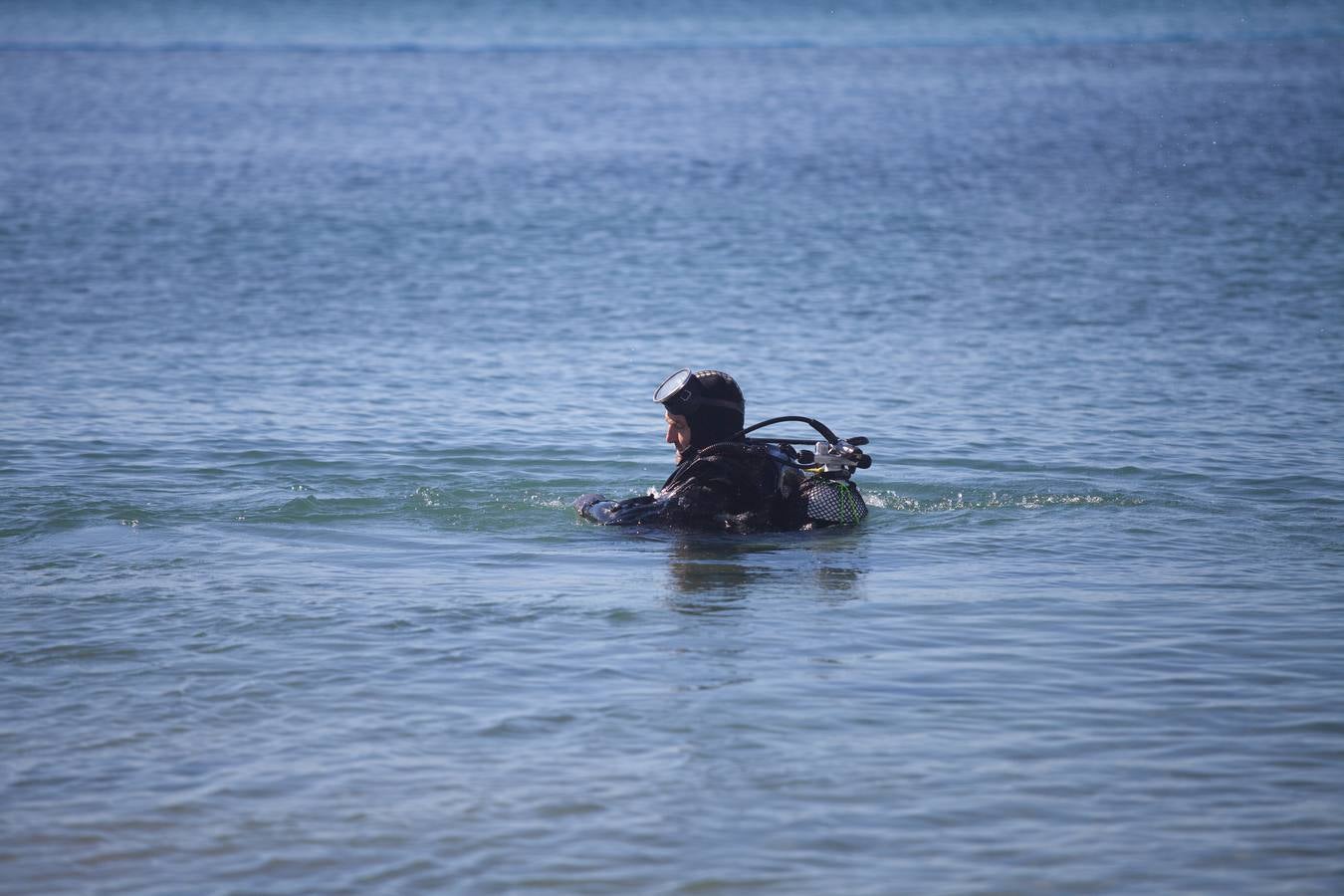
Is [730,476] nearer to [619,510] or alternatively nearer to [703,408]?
[703,408]

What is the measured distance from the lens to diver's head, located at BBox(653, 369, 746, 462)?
8.04 meters

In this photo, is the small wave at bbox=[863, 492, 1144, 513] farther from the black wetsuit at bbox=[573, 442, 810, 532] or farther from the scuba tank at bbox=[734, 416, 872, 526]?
the black wetsuit at bbox=[573, 442, 810, 532]

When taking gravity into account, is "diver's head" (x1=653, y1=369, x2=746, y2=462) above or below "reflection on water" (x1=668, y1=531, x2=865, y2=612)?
above

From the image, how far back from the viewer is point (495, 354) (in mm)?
14805

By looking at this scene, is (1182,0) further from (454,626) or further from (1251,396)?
(454,626)

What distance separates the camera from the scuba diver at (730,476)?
8031mm

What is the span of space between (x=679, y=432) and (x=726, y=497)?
0.39 metres

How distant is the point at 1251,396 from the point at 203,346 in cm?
875

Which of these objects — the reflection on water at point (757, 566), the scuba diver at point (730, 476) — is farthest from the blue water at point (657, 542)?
the scuba diver at point (730, 476)

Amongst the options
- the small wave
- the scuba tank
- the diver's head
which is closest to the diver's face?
the diver's head

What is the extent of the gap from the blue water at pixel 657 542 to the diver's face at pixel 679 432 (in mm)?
517

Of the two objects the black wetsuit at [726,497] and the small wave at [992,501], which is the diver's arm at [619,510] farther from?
the small wave at [992,501]

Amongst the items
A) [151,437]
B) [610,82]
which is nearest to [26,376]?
[151,437]

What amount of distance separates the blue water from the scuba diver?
5.9 inches
